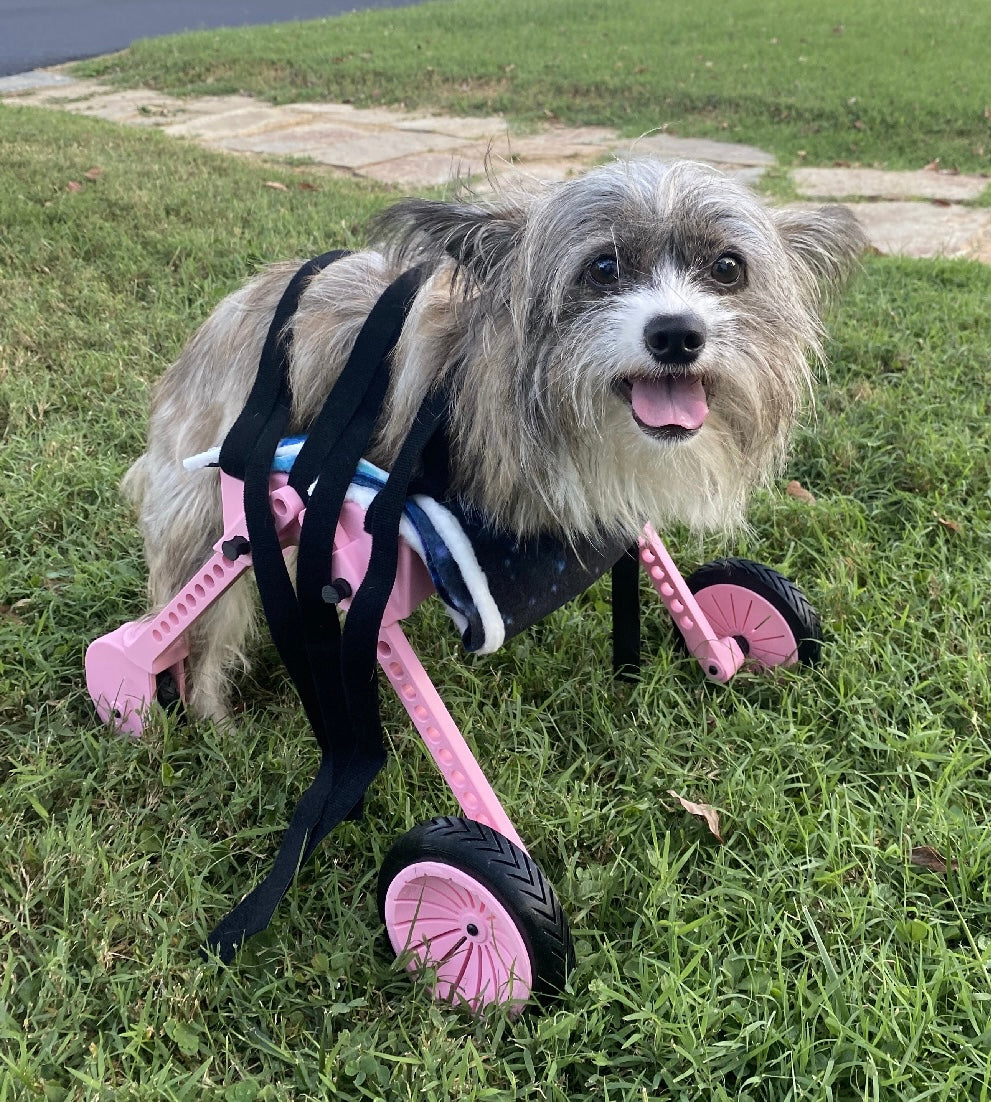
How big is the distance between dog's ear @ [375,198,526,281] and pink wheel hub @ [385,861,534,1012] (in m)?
1.14

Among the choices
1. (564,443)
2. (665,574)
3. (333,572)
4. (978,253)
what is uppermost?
(564,443)

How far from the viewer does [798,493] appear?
3566 mm

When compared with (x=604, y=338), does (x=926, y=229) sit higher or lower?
lower

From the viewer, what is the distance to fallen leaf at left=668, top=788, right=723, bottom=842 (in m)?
2.29

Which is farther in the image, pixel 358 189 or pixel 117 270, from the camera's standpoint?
pixel 358 189

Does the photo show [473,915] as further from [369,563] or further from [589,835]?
[369,563]

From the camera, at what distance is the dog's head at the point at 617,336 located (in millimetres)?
1791

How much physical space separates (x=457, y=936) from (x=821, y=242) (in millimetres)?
1607

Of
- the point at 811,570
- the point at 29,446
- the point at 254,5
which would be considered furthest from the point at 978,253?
the point at 254,5

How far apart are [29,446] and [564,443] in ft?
8.43

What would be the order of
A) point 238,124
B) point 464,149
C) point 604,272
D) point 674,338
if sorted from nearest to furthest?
point 674,338
point 604,272
point 464,149
point 238,124

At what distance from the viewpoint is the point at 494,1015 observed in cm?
189

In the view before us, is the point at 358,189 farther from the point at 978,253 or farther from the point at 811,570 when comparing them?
the point at 811,570

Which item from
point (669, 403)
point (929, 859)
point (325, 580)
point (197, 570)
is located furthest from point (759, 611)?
point (197, 570)
